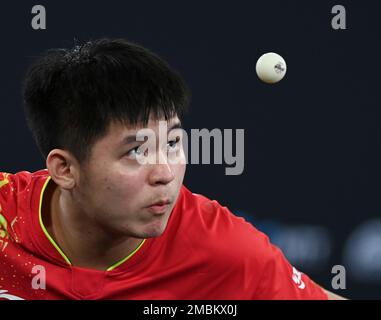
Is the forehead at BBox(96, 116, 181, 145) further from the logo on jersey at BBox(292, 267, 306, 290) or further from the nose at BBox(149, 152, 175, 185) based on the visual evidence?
the logo on jersey at BBox(292, 267, 306, 290)

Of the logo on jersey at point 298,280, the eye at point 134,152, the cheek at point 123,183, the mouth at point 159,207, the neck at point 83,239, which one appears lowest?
the logo on jersey at point 298,280

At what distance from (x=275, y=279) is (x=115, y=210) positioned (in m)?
0.55

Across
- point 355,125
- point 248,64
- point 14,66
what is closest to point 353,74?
point 355,125

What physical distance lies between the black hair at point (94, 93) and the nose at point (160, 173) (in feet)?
0.45

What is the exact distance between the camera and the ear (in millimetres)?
2346

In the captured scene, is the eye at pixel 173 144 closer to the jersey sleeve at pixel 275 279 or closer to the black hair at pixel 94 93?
the black hair at pixel 94 93

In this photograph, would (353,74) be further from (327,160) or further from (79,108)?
(79,108)

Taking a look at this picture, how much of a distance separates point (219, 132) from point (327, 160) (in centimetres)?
53

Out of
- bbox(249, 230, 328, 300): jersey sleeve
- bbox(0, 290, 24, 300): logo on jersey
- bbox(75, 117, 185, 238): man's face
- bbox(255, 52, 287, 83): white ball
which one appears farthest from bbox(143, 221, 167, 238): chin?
bbox(255, 52, 287, 83): white ball

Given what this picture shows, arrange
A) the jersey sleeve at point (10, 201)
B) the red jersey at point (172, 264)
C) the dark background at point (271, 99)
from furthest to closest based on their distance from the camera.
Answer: the dark background at point (271, 99)
the jersey sleeve at point (10, 201)
the red jersey at point (172, 264)

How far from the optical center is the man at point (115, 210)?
224cm

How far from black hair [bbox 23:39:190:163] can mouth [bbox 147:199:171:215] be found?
231 millimetres

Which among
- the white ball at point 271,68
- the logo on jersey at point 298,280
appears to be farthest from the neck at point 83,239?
the white ball at point 271,68

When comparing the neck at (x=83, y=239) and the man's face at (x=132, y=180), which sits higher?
the man's face at (x=132, y=180)
